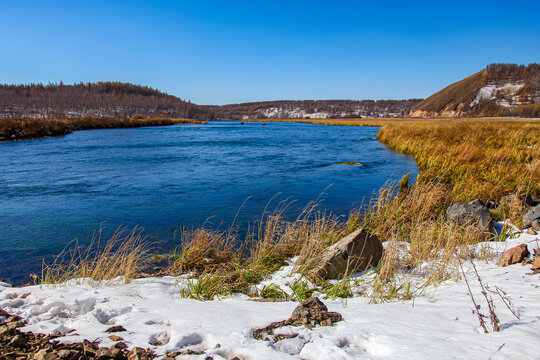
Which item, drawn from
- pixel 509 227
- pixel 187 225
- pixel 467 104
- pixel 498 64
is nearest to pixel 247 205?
pixel 187 225

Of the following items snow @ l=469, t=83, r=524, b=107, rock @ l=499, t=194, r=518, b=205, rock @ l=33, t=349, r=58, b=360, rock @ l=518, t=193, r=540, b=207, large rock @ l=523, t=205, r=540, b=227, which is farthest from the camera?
snow @ l=469, t=83, r=524, b=107

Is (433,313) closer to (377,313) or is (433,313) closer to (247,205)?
(377,313)

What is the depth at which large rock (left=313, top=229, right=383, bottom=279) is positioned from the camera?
479 centimetres

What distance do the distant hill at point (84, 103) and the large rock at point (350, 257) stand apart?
125 metres

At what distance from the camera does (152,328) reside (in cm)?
298

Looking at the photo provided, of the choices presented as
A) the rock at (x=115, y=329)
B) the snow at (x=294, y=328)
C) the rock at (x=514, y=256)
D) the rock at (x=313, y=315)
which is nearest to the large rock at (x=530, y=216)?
the rock at (x=514, y=256)

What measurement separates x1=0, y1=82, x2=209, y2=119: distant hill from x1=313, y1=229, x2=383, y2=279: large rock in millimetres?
124919

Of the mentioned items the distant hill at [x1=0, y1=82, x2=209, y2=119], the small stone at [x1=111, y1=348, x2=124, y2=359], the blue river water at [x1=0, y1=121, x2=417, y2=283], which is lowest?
the blue river water at [x1=0, y1=121, x2=417, y2=283]

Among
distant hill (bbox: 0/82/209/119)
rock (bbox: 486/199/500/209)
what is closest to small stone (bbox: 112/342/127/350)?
rock (bbox: 486/199/500/209)

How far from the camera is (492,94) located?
106500 millimetres

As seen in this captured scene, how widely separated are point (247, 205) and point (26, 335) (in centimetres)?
801

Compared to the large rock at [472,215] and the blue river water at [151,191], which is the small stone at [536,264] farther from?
the blue river water at [151,191]

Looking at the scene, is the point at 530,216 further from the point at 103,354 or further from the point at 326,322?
the point at 103,354

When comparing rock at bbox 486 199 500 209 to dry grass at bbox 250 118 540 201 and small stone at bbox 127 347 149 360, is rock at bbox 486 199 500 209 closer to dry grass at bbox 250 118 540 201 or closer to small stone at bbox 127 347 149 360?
dry grass at bbox 250 118 540 201
